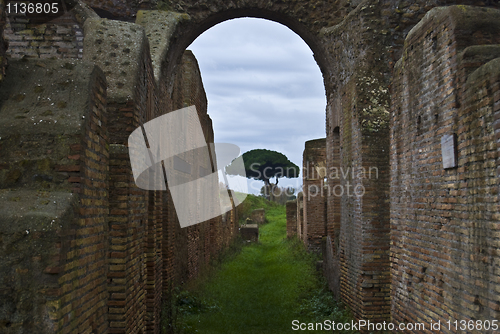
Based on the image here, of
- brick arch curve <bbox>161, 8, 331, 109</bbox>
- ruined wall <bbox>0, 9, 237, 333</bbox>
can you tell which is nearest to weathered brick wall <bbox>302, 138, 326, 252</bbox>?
brick arch curve <bbox>161, 8, 331, 109</bbox>

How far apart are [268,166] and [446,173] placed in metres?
51.5

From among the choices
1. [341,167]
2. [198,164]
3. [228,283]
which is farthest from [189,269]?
[341,167]

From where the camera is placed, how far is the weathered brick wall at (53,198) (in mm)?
2230

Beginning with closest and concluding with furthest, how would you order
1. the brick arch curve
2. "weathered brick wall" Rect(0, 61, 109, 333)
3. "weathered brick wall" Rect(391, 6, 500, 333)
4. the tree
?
"weathered brick wall" Rect(0, 61, 109, 333)
"weathered brick wall" Rect(391, 6, 500, 333)
the brick arch curve
the tree

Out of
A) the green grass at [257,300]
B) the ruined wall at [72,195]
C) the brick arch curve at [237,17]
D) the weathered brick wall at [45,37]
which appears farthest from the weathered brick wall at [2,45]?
the brick arch curve at [237,17]

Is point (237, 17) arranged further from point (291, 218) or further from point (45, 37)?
point (291, 218)

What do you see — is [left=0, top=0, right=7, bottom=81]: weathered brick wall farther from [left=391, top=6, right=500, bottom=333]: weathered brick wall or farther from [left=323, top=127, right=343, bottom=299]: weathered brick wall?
[left=323, top=127, right=343, bottom=299]: weathered brick wall

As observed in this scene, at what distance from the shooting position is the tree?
54.0 m

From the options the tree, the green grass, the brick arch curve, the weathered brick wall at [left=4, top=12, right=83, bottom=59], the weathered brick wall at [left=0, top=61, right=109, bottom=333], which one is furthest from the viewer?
the tree

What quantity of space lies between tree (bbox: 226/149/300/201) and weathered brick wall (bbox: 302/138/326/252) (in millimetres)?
36032

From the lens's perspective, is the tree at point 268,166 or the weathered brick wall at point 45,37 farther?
the tree at point 268,166

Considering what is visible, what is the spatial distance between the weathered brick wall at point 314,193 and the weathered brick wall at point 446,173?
992cm

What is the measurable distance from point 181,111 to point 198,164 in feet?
7.88

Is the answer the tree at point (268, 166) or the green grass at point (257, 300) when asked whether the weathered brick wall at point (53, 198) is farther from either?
the tree at point (268, 166)
